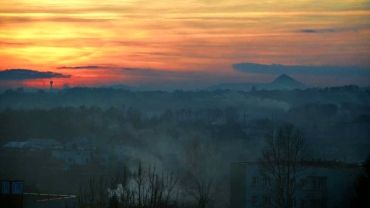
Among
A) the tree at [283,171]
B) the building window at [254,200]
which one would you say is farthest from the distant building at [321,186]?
the tree at [283,171]

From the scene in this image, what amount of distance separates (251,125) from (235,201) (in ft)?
102

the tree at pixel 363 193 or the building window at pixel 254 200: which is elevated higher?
the tree at pixel 363 193

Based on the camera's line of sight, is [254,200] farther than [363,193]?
Yes

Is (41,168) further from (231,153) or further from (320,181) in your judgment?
(320,181)

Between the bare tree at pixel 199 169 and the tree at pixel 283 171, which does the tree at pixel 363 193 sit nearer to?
the tree at pixel 283 171

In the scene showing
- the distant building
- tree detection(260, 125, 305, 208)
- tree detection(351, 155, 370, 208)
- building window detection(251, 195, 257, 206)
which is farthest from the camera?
building window detection(251, 195, 257, 206)

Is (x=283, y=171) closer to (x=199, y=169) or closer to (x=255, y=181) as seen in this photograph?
(x=255, y=181)

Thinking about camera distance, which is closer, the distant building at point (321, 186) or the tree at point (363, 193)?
the tree at point (363, 193)

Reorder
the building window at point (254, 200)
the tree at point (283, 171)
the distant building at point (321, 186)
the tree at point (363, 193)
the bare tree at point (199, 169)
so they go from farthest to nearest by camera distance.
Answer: the bare tree at point (199, 169) < the building window at point (254, 200) < the distant building at point (321, 186) < the tree at point (283, 171) < the tree at point (363, 193)

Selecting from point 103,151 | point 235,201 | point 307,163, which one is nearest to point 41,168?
point 103,151

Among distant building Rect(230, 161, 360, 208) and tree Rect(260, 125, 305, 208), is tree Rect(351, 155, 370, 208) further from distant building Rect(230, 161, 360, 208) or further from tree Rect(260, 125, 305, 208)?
distant building Rect(230, 161, 360, 208)

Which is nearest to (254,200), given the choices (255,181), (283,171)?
(255,181)

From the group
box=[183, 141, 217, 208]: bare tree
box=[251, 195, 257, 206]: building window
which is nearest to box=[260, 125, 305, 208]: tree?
box=[251, 195, 257, 206]: building window

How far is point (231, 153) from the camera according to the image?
46.8m
